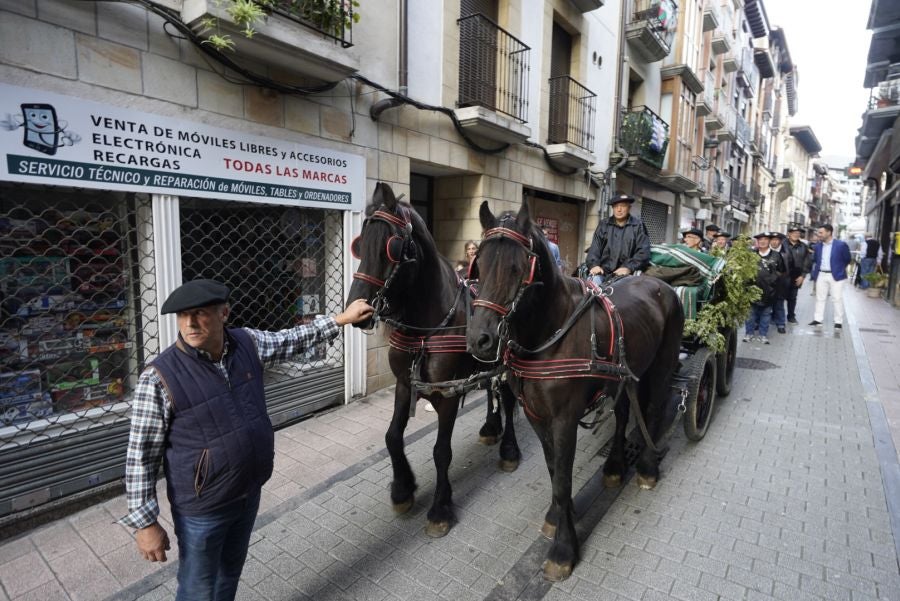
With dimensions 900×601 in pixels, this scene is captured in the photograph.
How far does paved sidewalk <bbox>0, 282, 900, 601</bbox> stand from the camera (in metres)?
2.69

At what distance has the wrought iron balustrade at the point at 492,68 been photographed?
6863 millimetres

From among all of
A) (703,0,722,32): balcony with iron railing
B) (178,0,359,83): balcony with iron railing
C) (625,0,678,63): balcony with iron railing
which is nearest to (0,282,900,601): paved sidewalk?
(178,0,359,83): balcony with iron railing

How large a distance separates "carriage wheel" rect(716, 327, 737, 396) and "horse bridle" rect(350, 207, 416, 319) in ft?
14.2

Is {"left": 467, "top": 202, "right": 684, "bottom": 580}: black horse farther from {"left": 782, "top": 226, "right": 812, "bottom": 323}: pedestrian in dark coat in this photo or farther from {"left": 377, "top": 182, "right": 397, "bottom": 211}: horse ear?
{"left": 782, "top": 226, "right": 812, "bottom": 323}: pedestrian in dark coat

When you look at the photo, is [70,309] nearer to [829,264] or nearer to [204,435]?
[204,435]

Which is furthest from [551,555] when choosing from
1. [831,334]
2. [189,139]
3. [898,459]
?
[831,334]

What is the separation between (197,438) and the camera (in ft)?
5.72

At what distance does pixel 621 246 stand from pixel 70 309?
4.89m

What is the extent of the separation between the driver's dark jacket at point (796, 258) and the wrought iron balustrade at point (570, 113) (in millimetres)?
4691

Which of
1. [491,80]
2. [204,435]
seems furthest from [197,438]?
[491,80]

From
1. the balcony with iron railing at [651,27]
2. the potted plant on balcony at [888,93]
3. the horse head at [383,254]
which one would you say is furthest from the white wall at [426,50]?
the potted plant on balcony at [888,93]

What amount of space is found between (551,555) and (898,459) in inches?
145

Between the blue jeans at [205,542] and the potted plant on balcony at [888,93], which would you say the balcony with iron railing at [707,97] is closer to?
the potted plant on balcony at [888,93]

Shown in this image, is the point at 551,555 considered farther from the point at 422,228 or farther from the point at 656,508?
the point at 422,228
